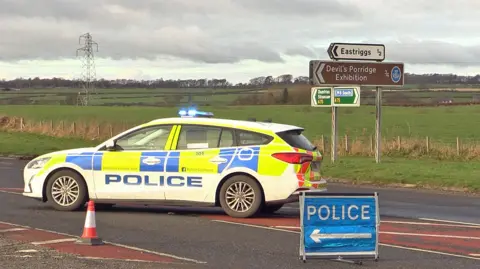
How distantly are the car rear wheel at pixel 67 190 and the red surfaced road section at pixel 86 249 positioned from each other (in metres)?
2.15

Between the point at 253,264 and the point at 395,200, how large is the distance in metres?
8.05

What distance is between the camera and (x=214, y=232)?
34.6 feet

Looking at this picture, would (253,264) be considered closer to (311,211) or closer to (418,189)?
(311,211)

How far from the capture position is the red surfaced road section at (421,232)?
31.5ft

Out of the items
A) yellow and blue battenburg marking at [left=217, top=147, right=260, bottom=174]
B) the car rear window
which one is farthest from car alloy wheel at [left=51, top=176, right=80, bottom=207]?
the car rear window

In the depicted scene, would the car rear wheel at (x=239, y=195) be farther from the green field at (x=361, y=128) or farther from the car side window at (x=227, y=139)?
the green field at (x=361, y=128)

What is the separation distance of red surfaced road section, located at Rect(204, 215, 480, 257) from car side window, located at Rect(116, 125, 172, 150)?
1.49 metres

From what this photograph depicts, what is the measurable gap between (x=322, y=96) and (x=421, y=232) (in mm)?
14416

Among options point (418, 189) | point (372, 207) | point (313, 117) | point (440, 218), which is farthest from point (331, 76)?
point (313, 117)

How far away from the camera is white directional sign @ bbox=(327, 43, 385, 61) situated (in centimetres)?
2436

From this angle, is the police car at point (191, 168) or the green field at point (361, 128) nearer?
the police car at point (191, 168)

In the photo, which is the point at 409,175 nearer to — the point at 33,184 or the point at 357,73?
the point at 357,73

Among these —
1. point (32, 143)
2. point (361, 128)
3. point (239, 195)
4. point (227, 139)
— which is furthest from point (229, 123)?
point (361, 128)

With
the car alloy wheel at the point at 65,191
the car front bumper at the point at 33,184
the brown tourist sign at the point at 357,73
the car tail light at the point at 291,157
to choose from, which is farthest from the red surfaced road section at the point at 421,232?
the brown tourist sign at the point at 357,73
